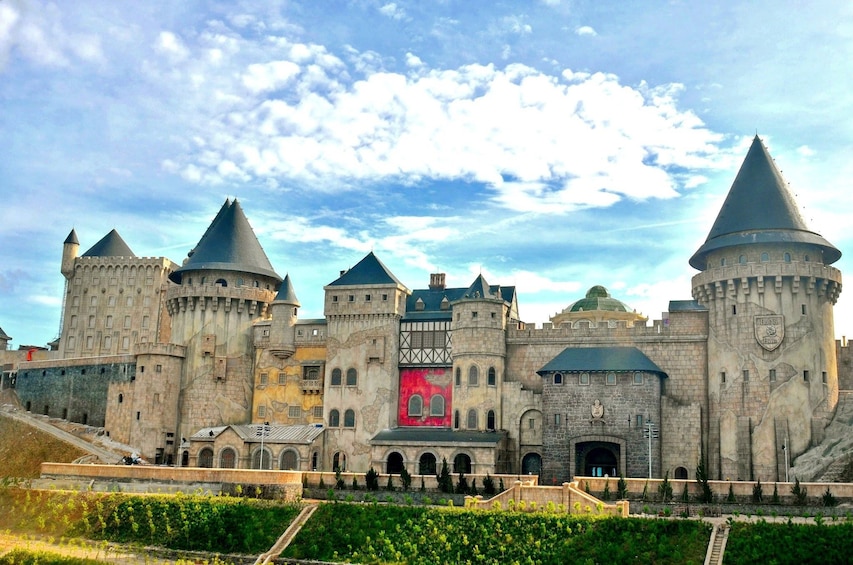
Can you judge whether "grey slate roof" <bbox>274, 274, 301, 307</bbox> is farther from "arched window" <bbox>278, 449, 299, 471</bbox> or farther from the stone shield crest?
the stone shield crest

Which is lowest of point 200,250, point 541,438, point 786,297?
point 541,438

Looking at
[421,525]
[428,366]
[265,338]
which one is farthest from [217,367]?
[421,525]

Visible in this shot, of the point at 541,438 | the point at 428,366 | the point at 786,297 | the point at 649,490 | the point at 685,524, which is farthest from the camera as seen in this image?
the point at 428,366

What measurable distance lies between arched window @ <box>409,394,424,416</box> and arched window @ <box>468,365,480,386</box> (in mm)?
4270

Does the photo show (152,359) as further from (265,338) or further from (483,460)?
(483,460)

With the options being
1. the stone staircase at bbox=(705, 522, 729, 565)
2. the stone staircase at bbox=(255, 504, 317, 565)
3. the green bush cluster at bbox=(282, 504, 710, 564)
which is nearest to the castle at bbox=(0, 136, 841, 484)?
the stone staircase at bbox=(255, 504, 317, 565)

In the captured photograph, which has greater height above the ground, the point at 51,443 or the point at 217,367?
the point at 217,367

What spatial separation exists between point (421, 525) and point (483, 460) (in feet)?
49.5

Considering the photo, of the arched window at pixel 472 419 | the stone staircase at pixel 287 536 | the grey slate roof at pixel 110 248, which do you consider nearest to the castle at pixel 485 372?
the arched window at pixel 472 419

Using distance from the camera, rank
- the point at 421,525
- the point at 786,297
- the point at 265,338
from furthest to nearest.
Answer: the point at 265,338 → the point at 786,297 → the point at 421,525

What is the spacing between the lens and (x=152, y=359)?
205ft

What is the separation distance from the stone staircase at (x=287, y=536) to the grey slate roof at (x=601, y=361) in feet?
61.7

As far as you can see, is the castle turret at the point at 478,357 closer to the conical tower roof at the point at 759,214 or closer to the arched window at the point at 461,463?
the arched window at the point at 461,463

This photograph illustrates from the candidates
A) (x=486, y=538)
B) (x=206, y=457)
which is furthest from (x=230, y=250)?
(x=486, y=538)
